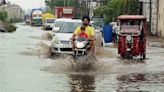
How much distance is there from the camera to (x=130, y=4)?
57156mm

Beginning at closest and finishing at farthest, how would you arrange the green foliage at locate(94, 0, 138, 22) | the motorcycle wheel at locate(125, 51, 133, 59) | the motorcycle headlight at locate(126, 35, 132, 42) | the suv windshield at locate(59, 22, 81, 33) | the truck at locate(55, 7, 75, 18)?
the motorcycle headlight at locate(126, 35, 132, 42)
the motorcycle wheel at locate(125, 51, 133, 59)
the suv windshield at locate(59, 22, 81, 33)
the green foliage at locate(94, 0, 138, 22)
the truck at locate(55, 7, 75, 18)

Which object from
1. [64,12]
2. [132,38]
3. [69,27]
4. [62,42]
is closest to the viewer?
[132,38]

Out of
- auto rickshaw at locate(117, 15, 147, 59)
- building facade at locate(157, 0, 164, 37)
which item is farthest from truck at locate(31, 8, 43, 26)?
auto rickshaw at locate(117, 15, 147, 59)

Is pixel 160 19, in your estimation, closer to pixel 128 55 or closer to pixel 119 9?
pixel 119 9

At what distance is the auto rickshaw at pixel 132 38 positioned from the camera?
20.9 meters

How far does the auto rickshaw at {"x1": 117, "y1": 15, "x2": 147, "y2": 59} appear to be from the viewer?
20.9m

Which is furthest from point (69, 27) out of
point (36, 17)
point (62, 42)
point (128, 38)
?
point (36, 17)

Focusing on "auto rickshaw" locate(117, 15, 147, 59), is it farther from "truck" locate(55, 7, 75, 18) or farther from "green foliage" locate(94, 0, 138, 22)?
"truck" locate(55, 7, 75, 18)

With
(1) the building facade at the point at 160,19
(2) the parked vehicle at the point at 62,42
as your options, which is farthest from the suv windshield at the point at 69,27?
(1) the building facade at the point at 160,19

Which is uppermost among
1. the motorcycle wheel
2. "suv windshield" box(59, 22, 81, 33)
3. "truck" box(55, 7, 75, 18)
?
"suv windshield" box(59, 22, 81, 33)

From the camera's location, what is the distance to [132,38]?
68.6 feet

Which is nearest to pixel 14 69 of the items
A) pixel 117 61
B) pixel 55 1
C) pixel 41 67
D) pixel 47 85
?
pixel 41 67

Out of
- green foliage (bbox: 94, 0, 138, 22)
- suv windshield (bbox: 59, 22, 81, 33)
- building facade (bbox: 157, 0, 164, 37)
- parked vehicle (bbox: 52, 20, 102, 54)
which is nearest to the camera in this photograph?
parked vehicle (bbox: 52, 20, 102, 54)

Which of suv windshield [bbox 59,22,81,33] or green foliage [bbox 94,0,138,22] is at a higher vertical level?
A: suv windshield [bbox 59,22,81,33]
